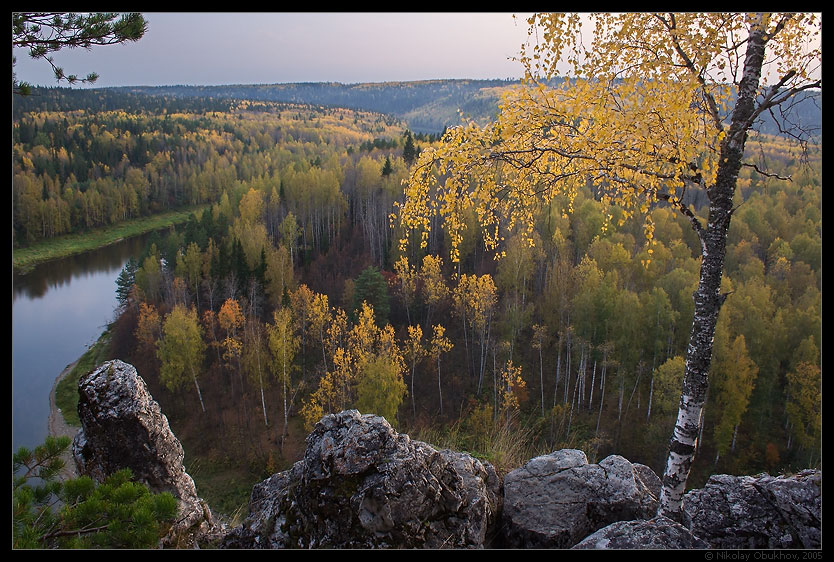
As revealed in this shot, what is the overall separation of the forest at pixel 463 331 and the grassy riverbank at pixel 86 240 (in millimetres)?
22282

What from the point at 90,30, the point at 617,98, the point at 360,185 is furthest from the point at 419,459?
the point at 360,185

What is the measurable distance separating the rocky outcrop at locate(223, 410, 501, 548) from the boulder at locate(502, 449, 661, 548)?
51 centimetres

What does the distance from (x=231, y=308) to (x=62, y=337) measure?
16.7 metres

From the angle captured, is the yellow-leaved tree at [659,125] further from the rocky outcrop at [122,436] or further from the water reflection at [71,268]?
the water reflection at [71,268]

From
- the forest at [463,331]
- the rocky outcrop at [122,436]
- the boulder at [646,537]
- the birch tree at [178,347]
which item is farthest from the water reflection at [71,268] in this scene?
the boulder at [646,537]

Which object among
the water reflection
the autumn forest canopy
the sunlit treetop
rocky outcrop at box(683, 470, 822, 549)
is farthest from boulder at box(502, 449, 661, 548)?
the water reflection

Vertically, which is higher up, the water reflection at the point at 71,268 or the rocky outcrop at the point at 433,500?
the rocky outcrop at the point at 433,500

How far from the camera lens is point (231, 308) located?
2923cm

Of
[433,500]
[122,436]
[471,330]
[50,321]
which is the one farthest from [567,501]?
[50,321]

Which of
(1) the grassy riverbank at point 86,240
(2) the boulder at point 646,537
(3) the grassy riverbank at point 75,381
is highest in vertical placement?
(2) the boulder at point 646,537

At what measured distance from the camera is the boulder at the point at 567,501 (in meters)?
5.31

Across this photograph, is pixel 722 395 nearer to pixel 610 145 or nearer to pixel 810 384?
pixel 810 384

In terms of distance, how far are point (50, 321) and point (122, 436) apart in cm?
4072

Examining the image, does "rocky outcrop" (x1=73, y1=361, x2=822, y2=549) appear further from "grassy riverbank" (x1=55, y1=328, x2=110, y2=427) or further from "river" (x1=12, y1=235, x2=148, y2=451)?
"grassy riverbank" (x1=55, y1=328, x2=110, y2=427)
